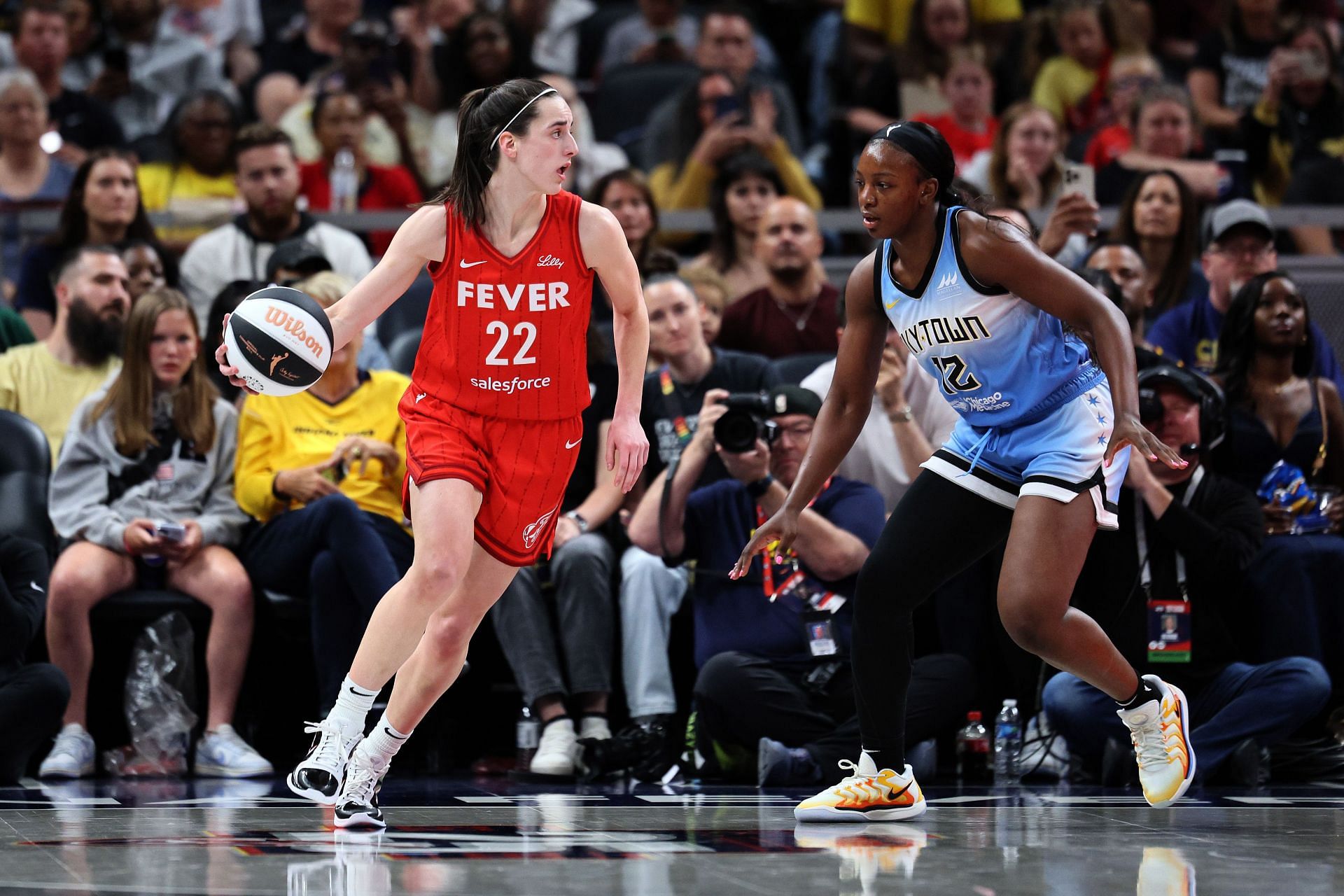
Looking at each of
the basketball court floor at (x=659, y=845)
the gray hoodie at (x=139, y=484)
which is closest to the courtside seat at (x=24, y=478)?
the gray hoodie at (x=139, y=484)

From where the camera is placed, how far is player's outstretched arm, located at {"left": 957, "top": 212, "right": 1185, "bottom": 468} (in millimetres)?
3973

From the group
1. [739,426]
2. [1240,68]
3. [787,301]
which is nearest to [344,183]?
[787,301]

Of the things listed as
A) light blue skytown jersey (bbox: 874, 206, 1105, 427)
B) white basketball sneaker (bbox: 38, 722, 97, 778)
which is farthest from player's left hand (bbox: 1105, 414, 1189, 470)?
white basketball sneaker (bbox: 38, 722, 97, 778)

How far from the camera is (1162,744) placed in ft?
14.9

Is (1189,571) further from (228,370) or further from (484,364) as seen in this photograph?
(228,370)

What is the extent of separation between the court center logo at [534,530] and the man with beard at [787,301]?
3.01 meters

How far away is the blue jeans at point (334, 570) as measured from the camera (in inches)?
232

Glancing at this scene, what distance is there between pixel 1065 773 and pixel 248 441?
3.23 m

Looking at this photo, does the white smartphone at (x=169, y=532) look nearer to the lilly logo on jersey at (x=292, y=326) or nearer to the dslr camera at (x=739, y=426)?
the dslr camera at (x=739, y=426)

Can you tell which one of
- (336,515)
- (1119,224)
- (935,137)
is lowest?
(336,515)

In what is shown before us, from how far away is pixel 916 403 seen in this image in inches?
251

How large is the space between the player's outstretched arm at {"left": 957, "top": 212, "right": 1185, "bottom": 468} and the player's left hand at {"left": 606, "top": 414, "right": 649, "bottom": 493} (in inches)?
37.4

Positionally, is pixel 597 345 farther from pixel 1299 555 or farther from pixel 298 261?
pixel 1299 555

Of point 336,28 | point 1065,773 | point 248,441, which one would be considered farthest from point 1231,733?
point 336,28
